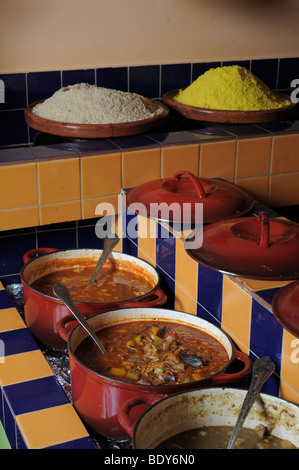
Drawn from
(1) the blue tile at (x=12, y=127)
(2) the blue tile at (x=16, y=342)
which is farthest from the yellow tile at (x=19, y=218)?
(1) the blue tile at (x=12, y=127)

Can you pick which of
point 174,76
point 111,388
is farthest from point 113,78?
point 111,388

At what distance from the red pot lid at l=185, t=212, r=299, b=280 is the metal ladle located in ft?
0.94

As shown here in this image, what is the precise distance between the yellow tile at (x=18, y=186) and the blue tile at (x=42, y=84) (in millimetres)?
761

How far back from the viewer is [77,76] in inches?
118

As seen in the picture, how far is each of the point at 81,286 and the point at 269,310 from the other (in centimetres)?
73

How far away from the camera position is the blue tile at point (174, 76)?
319 centimetres

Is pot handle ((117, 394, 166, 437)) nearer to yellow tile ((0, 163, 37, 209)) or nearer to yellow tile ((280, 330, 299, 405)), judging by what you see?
yellow tile ((280, 330, 299, 405))

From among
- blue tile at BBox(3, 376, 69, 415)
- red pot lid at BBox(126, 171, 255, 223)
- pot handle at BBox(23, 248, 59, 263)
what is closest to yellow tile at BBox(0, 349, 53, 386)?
blue tile at BBox(3, 376, 69, 415)

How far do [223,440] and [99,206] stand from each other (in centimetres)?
123

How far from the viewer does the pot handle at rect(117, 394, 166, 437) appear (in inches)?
54.4

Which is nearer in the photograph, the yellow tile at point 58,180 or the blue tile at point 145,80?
the yellow tile at point 58,180

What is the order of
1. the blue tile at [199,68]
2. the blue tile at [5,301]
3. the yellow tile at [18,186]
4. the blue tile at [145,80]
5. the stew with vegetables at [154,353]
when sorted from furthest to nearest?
the blue tile at [199,68]
the blue tile at [145,80]
the yellow tile at [18,186]
the blue tile at [5,301]
the stew with vegetables at [154,353]

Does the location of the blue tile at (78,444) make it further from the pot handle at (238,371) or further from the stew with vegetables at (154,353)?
the pot handle at (238,371)

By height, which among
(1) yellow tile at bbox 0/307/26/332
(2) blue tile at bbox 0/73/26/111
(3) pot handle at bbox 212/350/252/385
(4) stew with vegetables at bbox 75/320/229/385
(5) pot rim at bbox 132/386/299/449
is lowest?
(1) yellow tile at bbox 0/307/26/332
